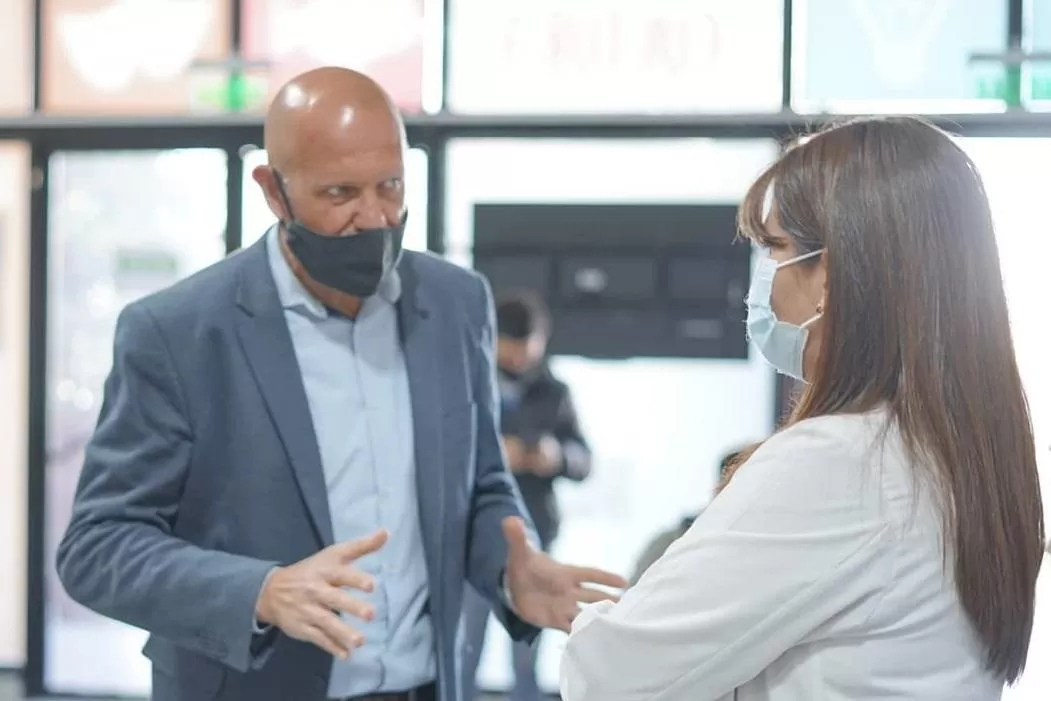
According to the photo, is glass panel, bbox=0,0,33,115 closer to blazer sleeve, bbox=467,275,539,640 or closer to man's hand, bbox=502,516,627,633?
blazer sleeve, bbox=467,275,539,640

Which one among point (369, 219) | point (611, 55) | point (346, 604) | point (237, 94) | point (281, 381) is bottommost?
point (346, 604)

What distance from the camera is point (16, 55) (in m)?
4.84

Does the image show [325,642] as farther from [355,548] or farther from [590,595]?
[590,595]

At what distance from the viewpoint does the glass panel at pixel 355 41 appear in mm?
4664

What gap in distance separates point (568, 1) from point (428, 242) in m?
1.09

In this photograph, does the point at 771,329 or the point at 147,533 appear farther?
the point at 147,533

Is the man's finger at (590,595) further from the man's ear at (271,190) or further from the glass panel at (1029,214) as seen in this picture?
the glass panel at (1029,214)

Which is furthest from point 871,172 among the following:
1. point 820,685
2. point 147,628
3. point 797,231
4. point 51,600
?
point 51,600

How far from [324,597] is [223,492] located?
1.14ft

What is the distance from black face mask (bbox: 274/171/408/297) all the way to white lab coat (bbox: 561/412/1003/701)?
781 mm

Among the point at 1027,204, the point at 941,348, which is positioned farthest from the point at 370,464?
the point at 1027,204

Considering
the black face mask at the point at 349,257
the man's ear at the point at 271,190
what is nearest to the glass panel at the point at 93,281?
the man's ear at the point at 271,190

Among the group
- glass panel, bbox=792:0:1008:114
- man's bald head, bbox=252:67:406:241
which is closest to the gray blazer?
man's bald head, bbox=252:67:406:241

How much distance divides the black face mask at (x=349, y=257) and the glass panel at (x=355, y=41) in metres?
2.99
